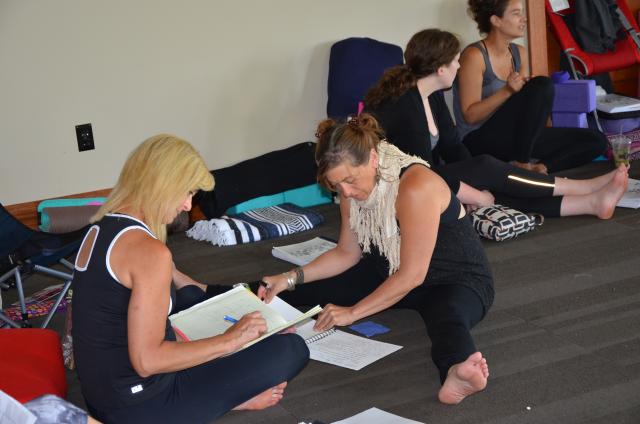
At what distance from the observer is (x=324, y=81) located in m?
5.38

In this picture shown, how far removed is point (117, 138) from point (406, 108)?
187cm

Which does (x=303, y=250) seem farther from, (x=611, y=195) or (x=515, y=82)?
(x=515, y=82)

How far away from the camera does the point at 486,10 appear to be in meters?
4.89

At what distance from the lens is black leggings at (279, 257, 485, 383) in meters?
2.57

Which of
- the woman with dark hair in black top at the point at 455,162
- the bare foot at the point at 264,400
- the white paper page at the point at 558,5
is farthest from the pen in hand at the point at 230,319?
the white paper page at the point at 558,5

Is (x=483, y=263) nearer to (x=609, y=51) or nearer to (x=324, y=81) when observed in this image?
(x=324, y=81)

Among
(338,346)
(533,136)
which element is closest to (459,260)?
(338,346)

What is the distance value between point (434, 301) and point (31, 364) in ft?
4.41

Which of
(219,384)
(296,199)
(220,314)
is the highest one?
(220,314)

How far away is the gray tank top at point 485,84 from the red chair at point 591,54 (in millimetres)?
705

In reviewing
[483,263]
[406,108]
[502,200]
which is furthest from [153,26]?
[483,263]

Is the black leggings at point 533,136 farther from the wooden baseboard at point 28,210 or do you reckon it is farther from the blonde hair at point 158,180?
the blonde hair at point 158,180

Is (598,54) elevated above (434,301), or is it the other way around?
(598,54)

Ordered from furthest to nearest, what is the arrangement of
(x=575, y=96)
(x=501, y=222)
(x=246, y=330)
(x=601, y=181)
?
(x=575, y=96), (x=601, y=181), (x=501, y=222), (x=246, y=330)
